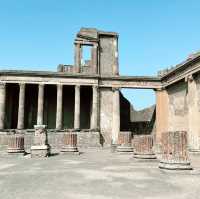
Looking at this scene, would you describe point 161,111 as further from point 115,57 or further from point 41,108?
point 41,108

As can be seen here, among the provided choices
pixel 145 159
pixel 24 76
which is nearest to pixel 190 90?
pixel 145 159

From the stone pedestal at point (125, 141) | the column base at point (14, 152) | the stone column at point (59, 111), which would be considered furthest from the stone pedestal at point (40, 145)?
the stone column at point (59, 111)

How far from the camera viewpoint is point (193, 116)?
2166 centimetres

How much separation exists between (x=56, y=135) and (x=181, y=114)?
36.4ft

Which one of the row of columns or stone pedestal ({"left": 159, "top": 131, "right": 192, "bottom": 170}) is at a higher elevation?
the row of columns

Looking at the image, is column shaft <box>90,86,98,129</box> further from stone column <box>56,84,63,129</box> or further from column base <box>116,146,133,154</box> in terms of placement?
column base <box>116,146,133,154</box>

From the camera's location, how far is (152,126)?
100 feet

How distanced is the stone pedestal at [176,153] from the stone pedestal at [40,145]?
7.28 metres

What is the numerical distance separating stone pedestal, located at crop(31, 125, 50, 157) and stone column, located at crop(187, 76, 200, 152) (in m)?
11.6

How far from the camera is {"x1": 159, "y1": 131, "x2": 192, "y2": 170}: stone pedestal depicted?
29.9 feet

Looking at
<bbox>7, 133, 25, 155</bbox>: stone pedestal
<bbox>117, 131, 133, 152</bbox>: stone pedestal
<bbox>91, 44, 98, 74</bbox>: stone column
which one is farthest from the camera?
<bbox>91, 44, 98, 74</bbox>: stone column

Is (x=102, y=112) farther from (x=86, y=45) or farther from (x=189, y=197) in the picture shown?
(x=189, y=197)

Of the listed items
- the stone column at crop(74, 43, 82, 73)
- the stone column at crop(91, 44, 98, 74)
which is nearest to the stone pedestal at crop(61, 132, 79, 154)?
the stone column at crop(91, 44, 98, 74)

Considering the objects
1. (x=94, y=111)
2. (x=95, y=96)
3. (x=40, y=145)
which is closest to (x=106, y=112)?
(x=94, y=111)
